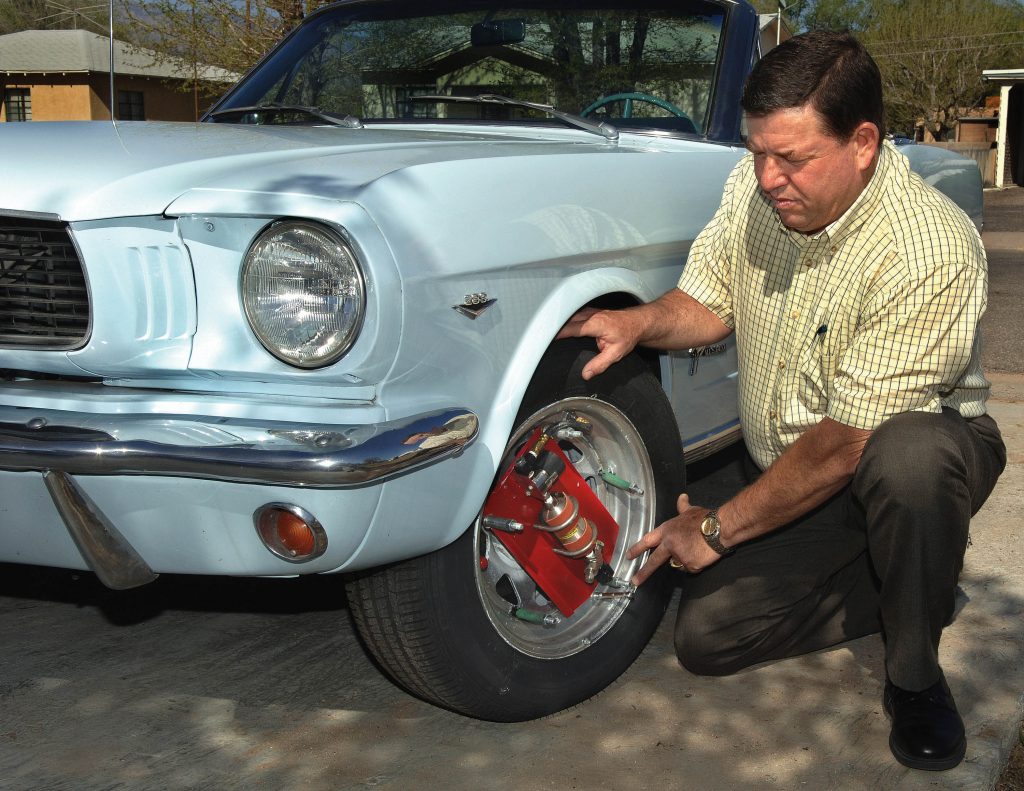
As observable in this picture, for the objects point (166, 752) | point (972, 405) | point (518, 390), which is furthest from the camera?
point (972, 405)

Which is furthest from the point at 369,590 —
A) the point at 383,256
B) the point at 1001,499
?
the point at 1001,499

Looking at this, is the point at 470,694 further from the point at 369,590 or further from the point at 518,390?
the point at 518,390

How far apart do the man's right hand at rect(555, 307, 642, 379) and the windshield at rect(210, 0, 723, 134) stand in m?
0.99

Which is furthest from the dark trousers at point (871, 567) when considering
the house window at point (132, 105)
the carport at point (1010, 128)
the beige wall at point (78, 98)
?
the carport at point (1010, 128)

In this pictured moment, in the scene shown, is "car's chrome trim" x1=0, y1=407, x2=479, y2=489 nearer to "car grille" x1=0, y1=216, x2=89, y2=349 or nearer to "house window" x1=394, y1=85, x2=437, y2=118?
"car grille" x1=0, y1=216, x2=89, y2=349

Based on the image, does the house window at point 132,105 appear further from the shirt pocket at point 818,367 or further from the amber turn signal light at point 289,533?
the amber turn signal light at point 289,533

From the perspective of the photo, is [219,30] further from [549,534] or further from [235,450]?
[235,450]

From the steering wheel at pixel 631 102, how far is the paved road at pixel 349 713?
146cm

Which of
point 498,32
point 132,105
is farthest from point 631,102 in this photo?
point 132,105

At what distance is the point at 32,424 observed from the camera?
212 centimetres

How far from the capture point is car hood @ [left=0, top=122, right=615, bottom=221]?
2.16m

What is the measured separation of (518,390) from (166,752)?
1.05 m

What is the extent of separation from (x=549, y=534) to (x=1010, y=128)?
34.7 m

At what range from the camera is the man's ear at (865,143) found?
247cm
